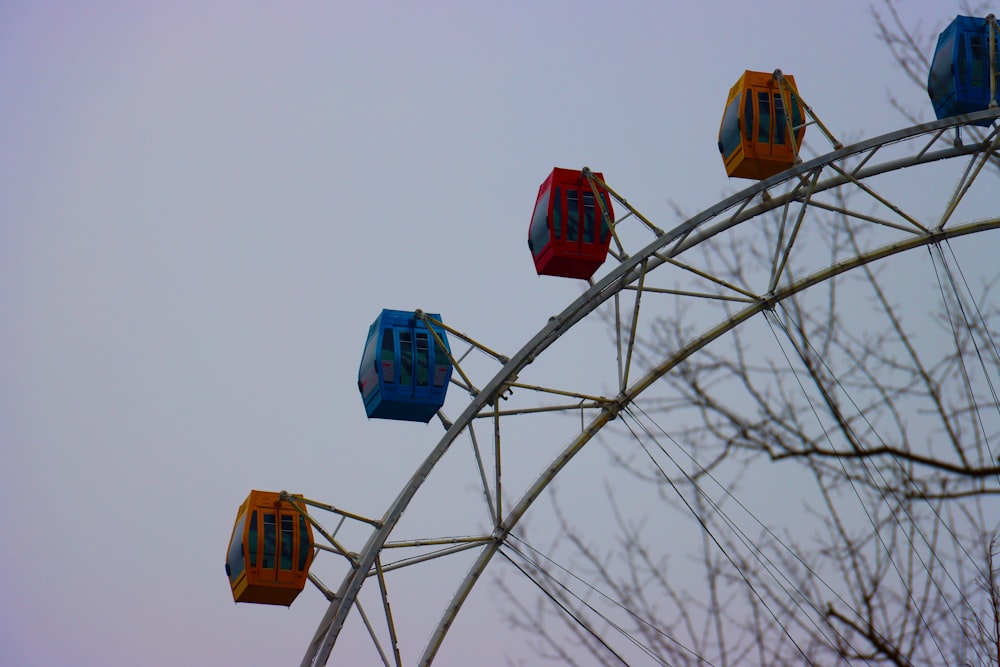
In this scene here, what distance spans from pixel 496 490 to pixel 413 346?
112 inches

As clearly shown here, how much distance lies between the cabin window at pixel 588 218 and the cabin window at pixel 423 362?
3212mm

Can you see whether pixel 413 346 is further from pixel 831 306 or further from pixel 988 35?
pixel 831 306

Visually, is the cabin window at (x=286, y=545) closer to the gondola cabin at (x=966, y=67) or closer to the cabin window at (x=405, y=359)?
the cabin window at (x=405, y=359)

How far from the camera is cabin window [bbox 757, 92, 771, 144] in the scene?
2431 centimetres

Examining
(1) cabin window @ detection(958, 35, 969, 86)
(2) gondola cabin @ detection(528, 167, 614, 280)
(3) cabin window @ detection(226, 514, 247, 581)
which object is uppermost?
(1) cabin window @ detection(958, 35, 969, 86)

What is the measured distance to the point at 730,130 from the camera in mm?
24734

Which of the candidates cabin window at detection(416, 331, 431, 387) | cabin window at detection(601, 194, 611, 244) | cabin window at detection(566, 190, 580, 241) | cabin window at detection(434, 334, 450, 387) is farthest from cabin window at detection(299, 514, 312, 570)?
cabin window at detection(601, 194, 611, 244)

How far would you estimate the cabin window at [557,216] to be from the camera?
78.9ft

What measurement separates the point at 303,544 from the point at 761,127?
33.7 feet

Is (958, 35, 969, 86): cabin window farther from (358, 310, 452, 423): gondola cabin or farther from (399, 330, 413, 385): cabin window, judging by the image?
(399, 330, 413, 385): cabin window

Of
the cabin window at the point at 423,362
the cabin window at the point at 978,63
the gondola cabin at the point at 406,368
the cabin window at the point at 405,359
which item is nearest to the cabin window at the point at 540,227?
the gondola cabin at the point at 406,368

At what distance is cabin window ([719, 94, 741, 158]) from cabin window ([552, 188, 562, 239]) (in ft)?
9.84

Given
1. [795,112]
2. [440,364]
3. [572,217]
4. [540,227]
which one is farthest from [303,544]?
[795,112]

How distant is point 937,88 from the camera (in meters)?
24.6
